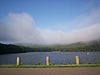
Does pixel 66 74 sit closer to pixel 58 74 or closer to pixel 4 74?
pixel 58 74

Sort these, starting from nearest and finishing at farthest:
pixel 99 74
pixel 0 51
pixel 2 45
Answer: pixel 99 74, pixel 0 51, pixel 2 45

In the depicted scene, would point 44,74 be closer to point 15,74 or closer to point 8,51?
point 15,74

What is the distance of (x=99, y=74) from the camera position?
12.8 metres

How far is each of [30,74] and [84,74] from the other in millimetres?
3955

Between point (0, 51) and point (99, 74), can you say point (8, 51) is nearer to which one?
point (0, 51)

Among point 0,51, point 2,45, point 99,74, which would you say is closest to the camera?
point 99,74

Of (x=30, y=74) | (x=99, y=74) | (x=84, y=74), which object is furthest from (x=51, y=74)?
(x=99, y=74)

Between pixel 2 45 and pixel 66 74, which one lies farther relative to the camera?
pixel 2 45

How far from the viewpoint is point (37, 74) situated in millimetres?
13383

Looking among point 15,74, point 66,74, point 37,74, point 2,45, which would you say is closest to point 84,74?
point 66,74

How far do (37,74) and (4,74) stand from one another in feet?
7.95

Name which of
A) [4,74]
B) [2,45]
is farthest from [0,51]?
[4,74]

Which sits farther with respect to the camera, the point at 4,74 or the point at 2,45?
the point at 2,45

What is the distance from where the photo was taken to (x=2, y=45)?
185000 millimetres
